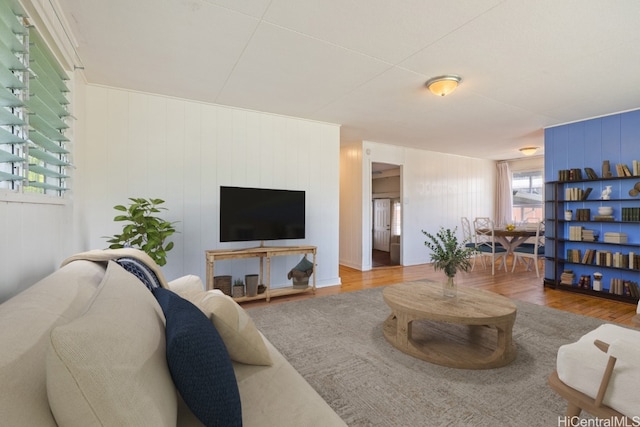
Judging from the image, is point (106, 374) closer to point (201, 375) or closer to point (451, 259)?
point (201, 375)

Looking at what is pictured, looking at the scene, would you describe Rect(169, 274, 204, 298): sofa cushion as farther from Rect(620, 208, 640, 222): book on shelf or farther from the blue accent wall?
Rect(620, 208, 640, 222): book on shelf

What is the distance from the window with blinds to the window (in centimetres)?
900

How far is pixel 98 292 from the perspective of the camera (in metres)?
0.91

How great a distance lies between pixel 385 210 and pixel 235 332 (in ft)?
24.0

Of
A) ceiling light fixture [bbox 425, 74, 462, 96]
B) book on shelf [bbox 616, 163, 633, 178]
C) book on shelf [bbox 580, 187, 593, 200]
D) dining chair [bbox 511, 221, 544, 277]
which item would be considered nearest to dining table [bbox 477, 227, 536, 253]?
dining chair [bbox 511, 221, 544, 277]

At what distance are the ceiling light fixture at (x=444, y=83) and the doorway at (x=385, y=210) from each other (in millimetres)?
4294

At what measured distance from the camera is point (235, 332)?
120 cm

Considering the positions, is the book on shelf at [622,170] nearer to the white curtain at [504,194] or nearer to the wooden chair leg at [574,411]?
the white curtain at [504,194]

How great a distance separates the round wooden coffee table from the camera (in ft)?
6.79

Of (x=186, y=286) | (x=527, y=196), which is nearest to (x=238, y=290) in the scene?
(x=186, y=286)

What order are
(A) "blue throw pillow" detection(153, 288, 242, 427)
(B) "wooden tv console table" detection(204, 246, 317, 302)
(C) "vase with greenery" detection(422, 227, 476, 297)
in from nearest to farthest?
(A) "blue throw pillow" detection(153, 288, 242, 427), (C) "vase with greenery" detection(422, 227, 476, 297), (B) "wooden tv console table" detection(204, 246, 317, 302)

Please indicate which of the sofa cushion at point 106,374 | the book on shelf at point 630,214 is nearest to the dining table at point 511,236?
the book on shelf at point 630,214

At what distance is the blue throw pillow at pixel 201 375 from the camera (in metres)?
0.79

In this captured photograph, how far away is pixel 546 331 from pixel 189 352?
3.29 meters
